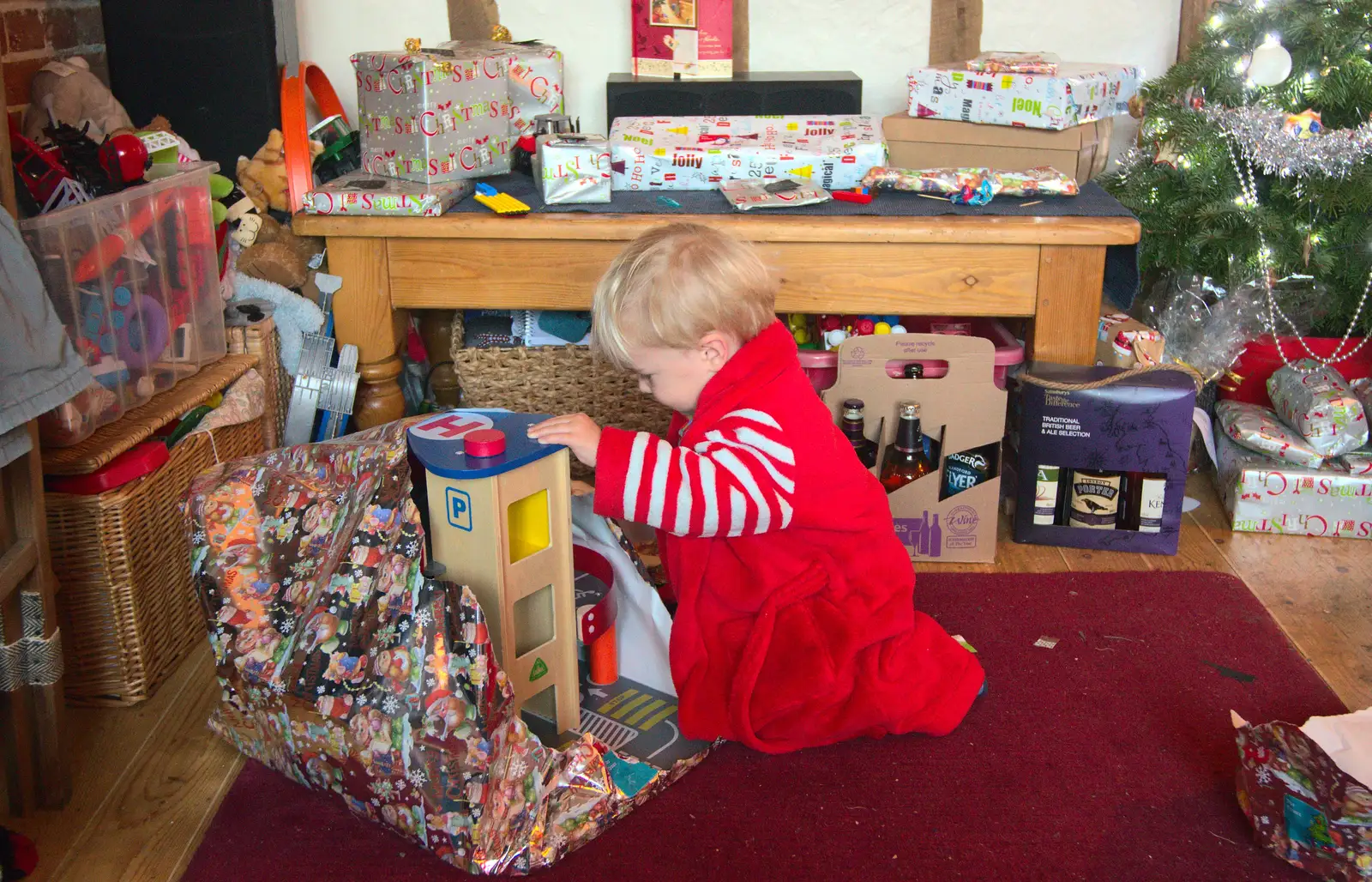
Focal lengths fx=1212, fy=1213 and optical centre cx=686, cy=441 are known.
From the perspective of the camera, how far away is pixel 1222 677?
5.34ft

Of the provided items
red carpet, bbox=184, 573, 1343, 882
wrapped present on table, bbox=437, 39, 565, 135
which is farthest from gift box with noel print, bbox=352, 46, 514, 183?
red carpet, bbox=184, 573, 1343, 882

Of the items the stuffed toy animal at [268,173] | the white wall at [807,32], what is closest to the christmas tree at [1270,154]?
the white wall at [807,32]

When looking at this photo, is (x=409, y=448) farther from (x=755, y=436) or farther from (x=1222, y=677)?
(x=1222, y=677)

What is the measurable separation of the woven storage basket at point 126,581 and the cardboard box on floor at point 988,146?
1.38 m

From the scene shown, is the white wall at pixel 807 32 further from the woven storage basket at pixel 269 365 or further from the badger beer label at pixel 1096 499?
the badger beer label at pixel 1096 499

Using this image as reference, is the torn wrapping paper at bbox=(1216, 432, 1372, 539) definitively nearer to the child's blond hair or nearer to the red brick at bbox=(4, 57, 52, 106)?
the child's blond hair

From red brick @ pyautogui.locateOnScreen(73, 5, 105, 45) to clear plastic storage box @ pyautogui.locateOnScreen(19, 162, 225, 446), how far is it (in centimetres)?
55

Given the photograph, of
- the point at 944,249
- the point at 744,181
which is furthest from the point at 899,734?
the point at 744,181

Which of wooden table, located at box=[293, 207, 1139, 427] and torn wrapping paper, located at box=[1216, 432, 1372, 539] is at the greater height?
wooden table, located at box=[293, 207, 1139, 427]

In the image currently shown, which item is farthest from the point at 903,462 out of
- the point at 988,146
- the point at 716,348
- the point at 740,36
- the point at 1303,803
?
the point at 740,36

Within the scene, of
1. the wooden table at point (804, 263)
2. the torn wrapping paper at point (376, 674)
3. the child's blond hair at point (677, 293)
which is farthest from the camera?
the wooden table at point (804, 263)

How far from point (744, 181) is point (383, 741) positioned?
123 centimetres

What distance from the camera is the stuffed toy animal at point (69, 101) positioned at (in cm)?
185

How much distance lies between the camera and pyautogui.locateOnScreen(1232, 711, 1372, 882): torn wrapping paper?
122 cm
